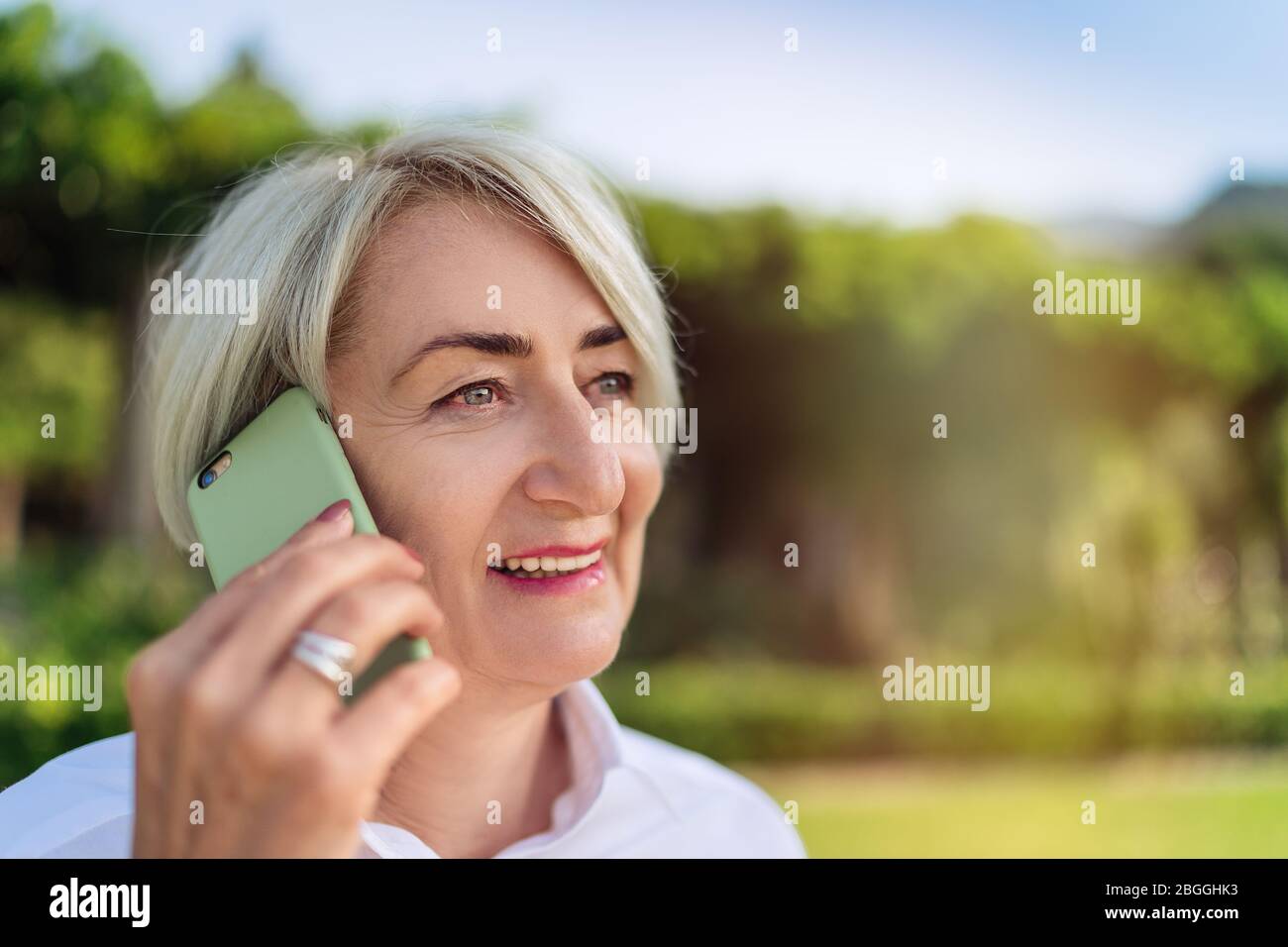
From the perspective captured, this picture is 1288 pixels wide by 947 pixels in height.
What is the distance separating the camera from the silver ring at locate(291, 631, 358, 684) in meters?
1.03

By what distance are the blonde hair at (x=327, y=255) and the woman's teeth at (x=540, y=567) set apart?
0.43 meters

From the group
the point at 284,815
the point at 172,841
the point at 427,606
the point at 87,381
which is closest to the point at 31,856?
the point at 172,841

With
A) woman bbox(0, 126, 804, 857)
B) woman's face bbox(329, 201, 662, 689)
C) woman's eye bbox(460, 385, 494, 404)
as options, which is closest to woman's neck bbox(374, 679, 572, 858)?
woman bbox(0, 126, 804, 857)

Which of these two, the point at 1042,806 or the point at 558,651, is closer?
A: the point at 558,651

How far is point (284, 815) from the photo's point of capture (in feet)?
3.41

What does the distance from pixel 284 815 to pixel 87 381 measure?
11.9 metres

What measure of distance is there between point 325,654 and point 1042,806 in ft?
26.8

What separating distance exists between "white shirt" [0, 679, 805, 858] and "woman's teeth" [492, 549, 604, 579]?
493mm

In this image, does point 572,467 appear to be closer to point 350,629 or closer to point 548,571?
point 548,571

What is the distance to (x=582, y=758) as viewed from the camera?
2105 mm

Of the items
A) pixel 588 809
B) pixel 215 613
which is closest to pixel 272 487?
pixel 215 613

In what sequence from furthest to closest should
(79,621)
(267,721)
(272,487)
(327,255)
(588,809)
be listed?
(79,621) → (588,809) → (327,255) → (272,487) → (267,721)

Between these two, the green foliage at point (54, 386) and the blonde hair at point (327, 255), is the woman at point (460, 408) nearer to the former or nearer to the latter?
the blonde hair at point (327, 255)

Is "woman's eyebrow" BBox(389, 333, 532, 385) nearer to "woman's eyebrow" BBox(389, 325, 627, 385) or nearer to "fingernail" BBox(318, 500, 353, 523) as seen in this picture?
"woman's eyebrow" BBox(389, 325, 627, 385)
